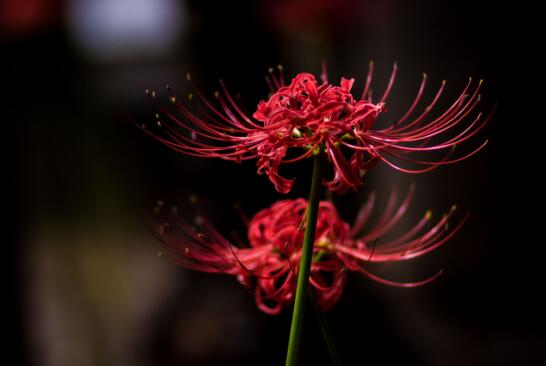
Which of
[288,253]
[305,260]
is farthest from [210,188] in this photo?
[305,260]

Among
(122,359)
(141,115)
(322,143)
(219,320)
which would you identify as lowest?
(122,359)

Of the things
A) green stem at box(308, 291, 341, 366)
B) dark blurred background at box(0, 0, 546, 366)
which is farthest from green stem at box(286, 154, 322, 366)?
dark blurred background at box(0, 0, 546, 366)

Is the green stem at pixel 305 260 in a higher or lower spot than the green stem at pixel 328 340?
higher

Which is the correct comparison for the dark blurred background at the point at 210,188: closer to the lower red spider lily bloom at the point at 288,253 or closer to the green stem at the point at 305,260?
the lower red spider lily bloom at the point at 288,253

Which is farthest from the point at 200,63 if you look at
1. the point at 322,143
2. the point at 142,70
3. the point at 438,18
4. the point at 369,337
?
the point at 322,143

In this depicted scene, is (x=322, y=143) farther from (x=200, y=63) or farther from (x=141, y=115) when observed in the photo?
(x=200, y=63)

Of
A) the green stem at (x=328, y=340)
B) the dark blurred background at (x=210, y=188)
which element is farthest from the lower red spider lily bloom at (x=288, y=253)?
the dark blurred background at (x=210, y=188)

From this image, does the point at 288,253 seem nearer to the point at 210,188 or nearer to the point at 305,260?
the point at 305,260

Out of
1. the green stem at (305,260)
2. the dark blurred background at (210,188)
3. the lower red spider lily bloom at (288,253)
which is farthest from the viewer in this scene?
the dark blurred background at (210,188)
